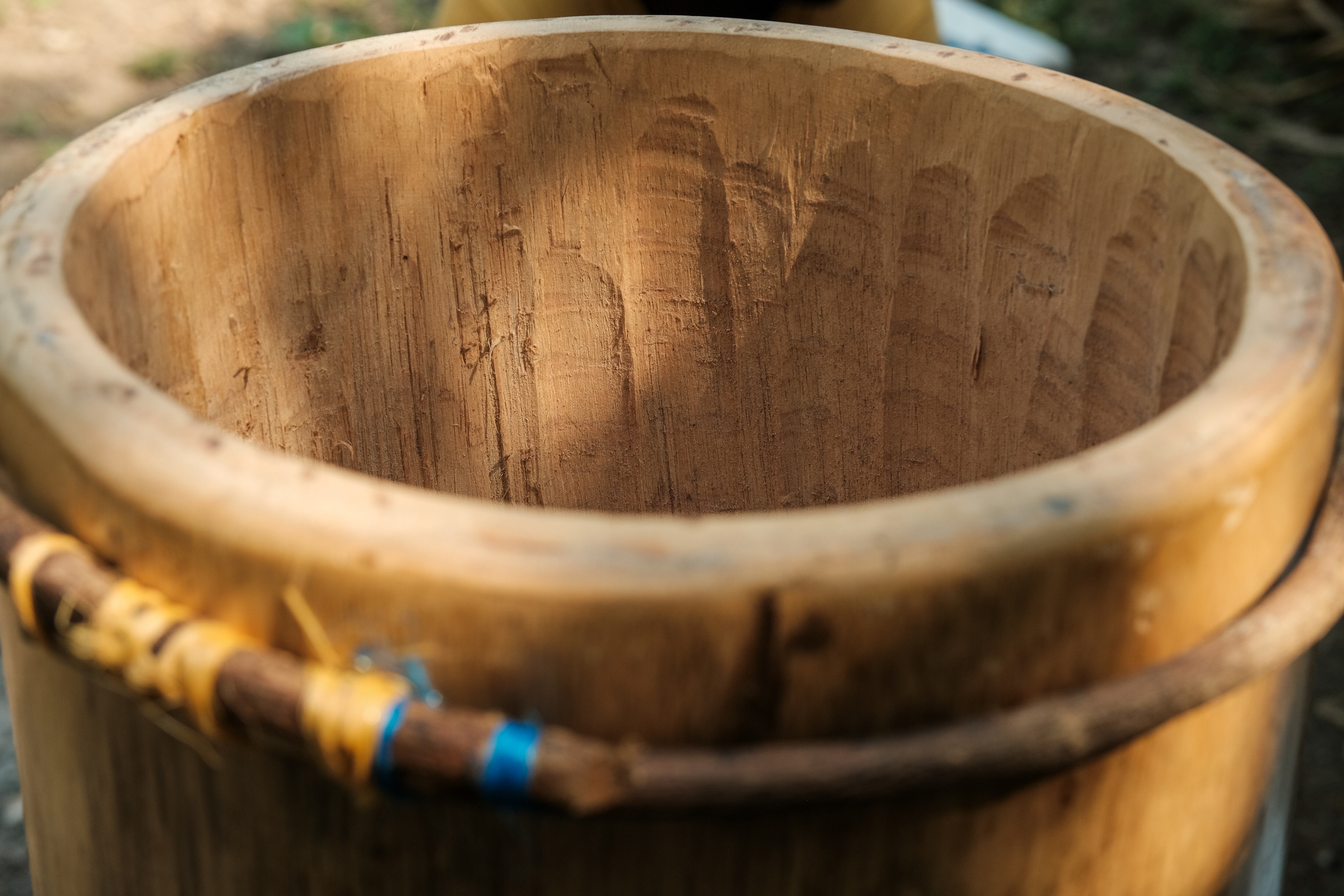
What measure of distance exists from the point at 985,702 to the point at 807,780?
0.31 ft

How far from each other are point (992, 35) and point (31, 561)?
9.55 feet

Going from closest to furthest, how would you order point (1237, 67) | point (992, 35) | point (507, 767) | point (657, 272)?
1. point (507, 767)
2. point (657, 272)
3. point (992, 35)
4. point (1237, 67)

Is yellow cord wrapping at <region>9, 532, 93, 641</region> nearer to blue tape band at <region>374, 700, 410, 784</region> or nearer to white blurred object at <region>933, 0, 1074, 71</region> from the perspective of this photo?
blue tape band at <region>374, 700, 410, 784</region>

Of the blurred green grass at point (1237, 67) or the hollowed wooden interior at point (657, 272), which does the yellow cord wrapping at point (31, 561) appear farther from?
the blurred green grass at point (1237, 67)

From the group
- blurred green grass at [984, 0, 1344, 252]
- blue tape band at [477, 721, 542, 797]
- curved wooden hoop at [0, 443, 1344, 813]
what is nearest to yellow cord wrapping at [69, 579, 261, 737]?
curved wooden hoop at [0, 443, 1344, 813]

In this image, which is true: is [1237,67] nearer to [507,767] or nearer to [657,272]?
[657,272]

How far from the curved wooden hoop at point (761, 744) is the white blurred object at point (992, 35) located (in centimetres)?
256

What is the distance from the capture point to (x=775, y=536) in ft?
1.79

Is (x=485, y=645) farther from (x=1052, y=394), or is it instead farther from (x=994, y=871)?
(x=1052, y=394)

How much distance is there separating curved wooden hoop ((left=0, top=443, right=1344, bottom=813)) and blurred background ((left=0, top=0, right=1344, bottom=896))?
8.85ft

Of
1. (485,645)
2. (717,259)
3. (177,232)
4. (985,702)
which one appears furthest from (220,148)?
(985,702)

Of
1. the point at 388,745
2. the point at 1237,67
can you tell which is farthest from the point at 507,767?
the point at 1237,67

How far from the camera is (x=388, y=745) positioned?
0.53 m

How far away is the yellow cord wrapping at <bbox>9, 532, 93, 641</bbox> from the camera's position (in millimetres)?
601
